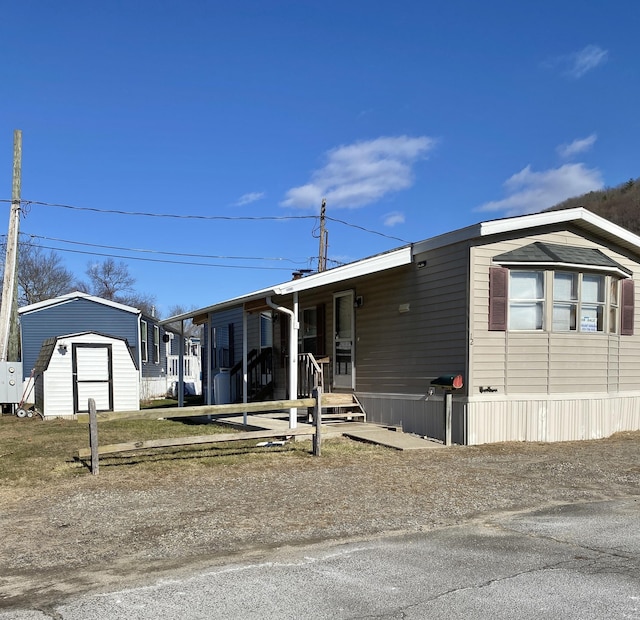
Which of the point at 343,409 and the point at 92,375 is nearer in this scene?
the point at 343,409

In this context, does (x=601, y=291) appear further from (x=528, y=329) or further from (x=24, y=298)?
(x=24, y=298)

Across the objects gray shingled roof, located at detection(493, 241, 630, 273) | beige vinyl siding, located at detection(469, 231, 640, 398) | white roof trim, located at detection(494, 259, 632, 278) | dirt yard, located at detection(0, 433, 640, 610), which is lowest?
dirt yard, located at detection(0, 433, 640, 610)

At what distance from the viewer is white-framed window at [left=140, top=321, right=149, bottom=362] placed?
26.7 metres

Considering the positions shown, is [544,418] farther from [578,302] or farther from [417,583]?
[417,583]

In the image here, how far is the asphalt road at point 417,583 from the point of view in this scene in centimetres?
359

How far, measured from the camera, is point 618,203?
4928 centimetres

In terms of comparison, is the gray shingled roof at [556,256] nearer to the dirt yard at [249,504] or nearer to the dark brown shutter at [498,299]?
the dark brown shutter at [498,299]

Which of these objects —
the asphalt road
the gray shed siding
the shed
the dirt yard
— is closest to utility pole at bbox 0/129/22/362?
the shed

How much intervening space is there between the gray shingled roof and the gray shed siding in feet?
55.1

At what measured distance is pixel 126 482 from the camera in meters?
7.45

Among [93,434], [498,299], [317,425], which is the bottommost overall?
[317,425]

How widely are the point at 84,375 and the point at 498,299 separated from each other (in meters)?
11.7

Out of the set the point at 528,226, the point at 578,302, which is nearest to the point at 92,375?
the point at 528,226

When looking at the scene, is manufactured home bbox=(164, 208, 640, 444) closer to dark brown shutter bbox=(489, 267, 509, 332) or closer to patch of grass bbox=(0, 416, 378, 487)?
dark brown shutter bbox=(489, 267, 509, 332)
